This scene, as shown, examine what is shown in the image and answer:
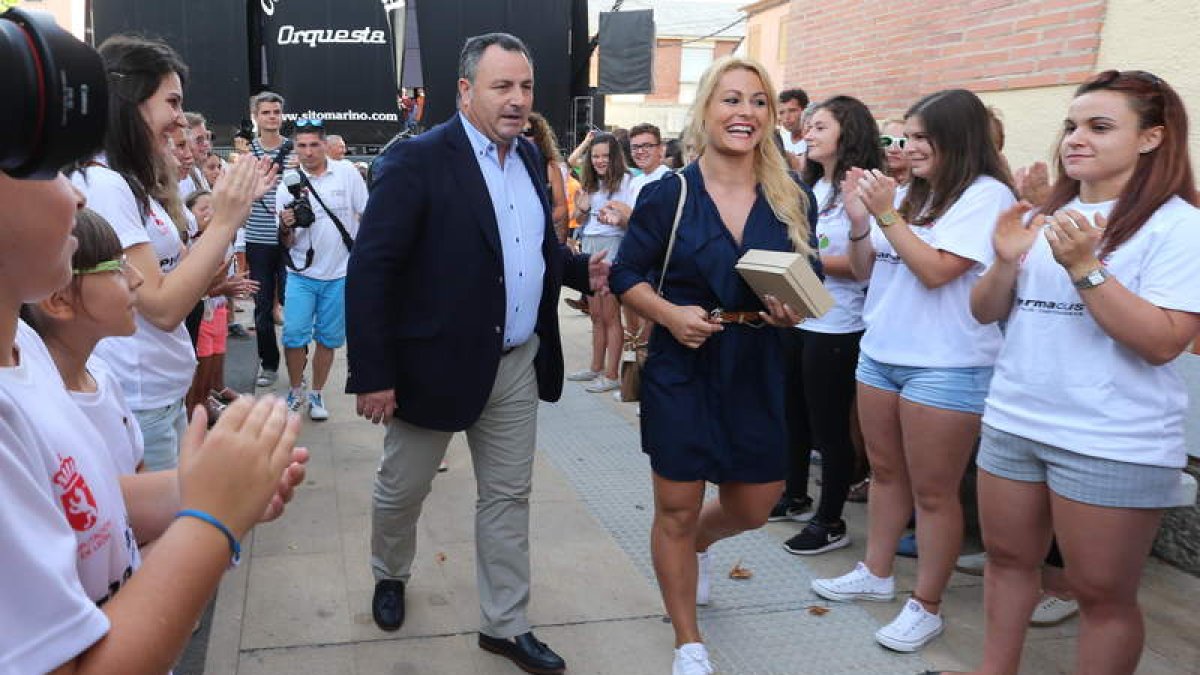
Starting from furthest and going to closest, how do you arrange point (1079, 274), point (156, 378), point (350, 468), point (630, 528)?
point (350, 468) → point (630, 528) → point (156, 378) → point (1079, 274)

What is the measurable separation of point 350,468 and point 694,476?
267 cm

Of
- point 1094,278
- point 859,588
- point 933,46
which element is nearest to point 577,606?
point 859,588

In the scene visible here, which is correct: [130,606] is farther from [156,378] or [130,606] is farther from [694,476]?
[694,476]

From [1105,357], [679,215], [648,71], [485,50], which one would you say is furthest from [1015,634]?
[648,71]

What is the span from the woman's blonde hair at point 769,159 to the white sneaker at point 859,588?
1421mm

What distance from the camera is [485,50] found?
301 cm

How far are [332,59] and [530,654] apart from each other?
30.5ft

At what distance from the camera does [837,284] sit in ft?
13.2

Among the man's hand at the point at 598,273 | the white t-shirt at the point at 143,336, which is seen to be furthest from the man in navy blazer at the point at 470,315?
the white t-shirt at the point at 143,336

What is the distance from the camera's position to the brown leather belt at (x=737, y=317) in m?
2.82

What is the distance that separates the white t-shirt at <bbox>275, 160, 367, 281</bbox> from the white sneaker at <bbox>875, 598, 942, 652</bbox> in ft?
12.9

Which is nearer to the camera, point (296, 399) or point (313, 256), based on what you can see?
point (313, 256)

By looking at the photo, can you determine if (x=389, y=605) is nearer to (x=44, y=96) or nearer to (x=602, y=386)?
(x=44, y=96)

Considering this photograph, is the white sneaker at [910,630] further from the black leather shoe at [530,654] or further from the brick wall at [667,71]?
the brick wall at [667,71]
